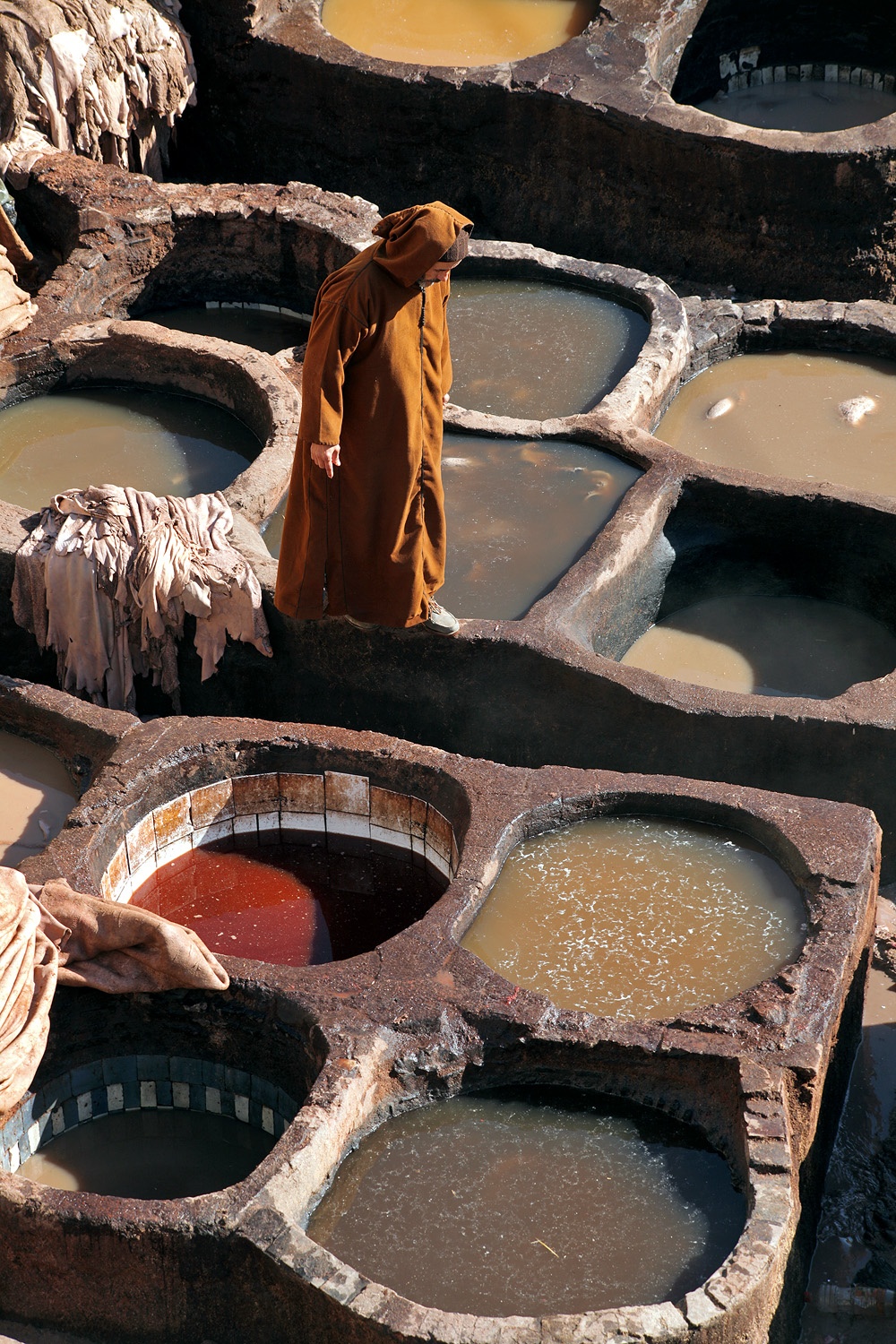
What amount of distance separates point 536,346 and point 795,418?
154 centimetres

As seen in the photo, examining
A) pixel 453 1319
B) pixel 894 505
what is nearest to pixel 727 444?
pixel 894 505

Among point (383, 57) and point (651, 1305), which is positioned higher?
point (383, 57)

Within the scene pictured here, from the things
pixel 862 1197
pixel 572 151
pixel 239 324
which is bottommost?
pixel 862 1197

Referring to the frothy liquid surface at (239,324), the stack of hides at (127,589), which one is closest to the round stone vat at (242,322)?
the frothy liquid surface at (239,324)

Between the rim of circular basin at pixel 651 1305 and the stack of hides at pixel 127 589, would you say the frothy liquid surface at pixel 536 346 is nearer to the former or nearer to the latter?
the stack of hides at pixel 127 589

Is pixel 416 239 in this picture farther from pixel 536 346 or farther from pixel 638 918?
pixel 536 346

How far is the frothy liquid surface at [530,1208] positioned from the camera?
13.3ft

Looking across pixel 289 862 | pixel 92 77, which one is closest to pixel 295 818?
pixel 289 862

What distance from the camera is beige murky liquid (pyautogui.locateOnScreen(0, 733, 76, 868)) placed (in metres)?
5.60

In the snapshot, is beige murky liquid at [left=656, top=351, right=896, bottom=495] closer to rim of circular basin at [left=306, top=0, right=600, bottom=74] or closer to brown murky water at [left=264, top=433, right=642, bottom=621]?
brown murky water at [left=264, top=433, right=642, bottom=621]

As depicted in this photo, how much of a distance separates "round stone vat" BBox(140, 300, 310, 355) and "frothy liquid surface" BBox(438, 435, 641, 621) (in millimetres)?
2120

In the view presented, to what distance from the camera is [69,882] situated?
16.3ft

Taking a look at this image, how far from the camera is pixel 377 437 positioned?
5.65m

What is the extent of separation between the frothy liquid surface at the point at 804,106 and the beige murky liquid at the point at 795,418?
359 centimetres
